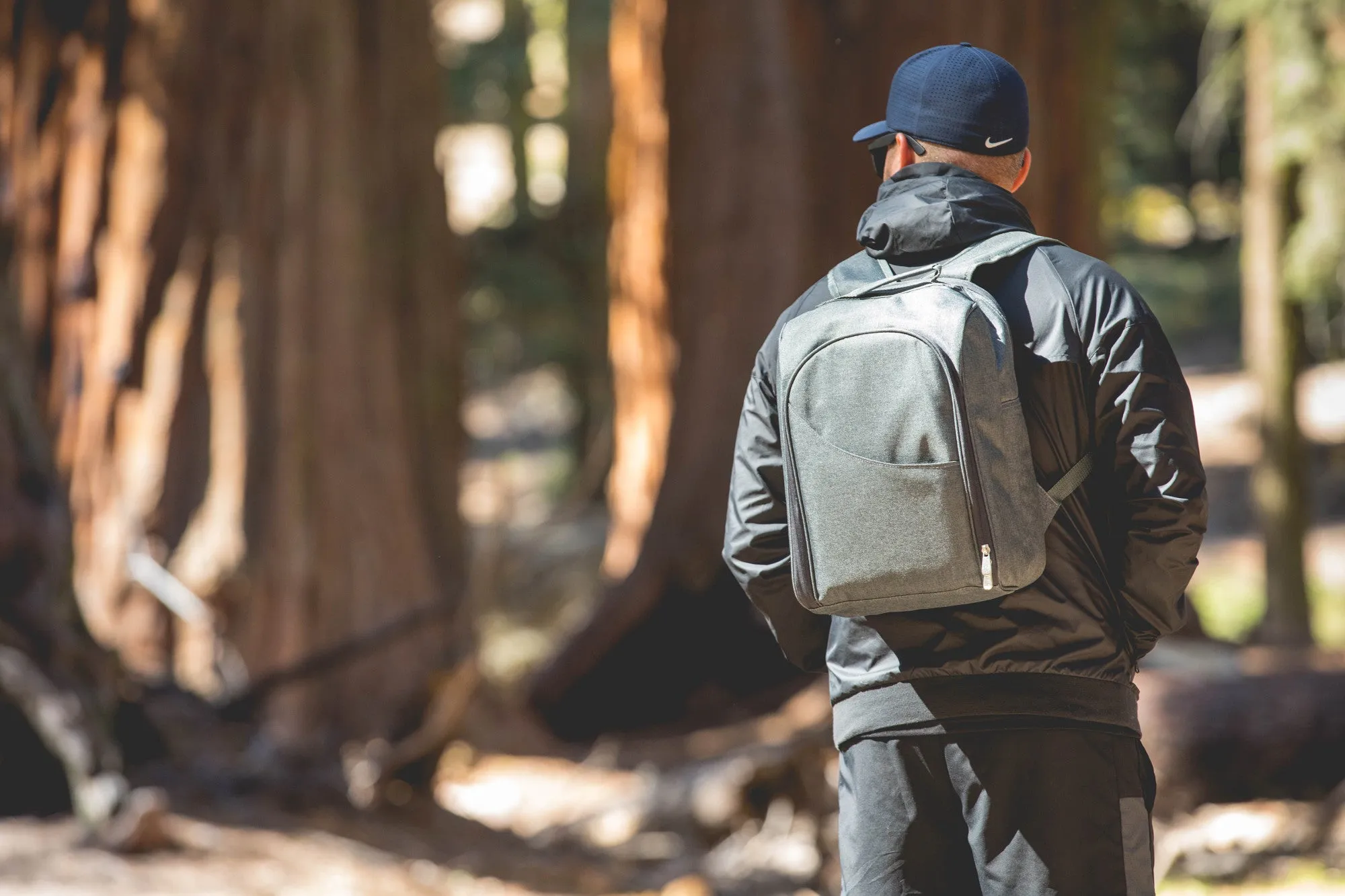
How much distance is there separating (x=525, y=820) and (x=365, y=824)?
1836mm

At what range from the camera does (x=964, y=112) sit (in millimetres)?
2336

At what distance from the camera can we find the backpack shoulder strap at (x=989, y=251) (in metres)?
2.24

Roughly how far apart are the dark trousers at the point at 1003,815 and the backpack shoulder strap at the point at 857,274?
0.73m

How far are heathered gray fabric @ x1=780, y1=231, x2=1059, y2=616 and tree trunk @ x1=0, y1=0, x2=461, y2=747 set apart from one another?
14.9 feet

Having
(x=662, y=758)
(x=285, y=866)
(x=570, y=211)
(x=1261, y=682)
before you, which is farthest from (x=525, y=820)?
(x=570, y=211)

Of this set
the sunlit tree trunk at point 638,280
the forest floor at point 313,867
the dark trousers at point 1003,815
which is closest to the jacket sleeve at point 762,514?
the dark trousers at point 1003,815

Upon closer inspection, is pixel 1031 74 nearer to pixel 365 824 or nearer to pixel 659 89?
pixel 659 89

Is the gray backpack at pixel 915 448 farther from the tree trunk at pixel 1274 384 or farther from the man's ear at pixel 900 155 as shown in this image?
the tree trunk at pixel 1274 384

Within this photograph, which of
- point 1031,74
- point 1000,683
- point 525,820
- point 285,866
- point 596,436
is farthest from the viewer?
point 596,436

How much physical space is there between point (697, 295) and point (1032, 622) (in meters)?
7.03

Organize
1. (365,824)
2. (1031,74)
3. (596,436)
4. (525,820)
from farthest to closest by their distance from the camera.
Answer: (596,436), (525,820), (1031,74), (365,824)

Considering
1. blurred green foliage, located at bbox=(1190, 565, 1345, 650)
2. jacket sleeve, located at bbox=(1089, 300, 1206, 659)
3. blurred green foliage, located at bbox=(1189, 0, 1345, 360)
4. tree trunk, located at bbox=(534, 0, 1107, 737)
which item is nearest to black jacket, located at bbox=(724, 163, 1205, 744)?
jacket sleeve, located at bbox=(1089, 300, 1206, 659)

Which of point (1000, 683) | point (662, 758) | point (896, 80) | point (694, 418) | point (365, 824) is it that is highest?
point (896, 80)

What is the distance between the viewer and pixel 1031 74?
6773 millimetres
